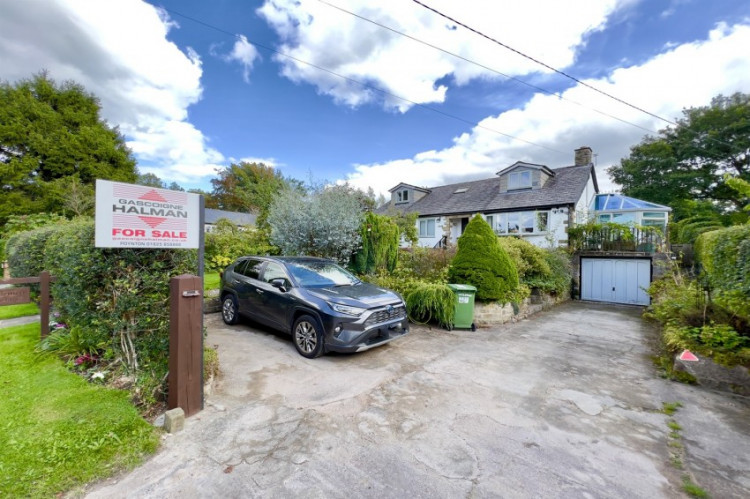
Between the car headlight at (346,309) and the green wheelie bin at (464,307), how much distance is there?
10.0ft

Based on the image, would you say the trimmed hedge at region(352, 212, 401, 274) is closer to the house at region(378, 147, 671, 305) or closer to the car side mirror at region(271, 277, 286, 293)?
the car side mirror at region(271, 277, 286, 293)

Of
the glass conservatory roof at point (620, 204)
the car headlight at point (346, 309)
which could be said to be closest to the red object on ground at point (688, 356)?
the car headlight at point (346, 309)

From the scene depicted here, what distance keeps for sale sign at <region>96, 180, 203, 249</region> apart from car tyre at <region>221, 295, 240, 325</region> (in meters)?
3.46

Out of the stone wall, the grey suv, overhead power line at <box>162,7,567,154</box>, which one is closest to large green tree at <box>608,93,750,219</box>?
overhead power line at <box>162,7,567,154</box>

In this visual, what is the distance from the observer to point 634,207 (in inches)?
633

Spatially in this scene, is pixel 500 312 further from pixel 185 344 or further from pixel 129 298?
pixel 129 298

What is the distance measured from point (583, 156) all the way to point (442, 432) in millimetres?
21687

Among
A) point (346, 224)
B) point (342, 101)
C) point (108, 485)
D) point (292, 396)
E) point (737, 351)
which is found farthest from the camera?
point (342, 101)

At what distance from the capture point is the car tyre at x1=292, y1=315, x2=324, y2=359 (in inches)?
178

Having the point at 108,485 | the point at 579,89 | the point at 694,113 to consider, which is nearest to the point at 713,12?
the point at 579,89

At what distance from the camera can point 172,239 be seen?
3.10 meters

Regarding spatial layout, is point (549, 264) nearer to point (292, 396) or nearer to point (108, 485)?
point (292, 396)

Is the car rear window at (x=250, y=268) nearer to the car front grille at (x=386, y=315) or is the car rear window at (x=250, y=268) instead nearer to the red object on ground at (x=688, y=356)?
the car front grille at (x=386, y=315)

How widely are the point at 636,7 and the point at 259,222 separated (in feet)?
42.4
